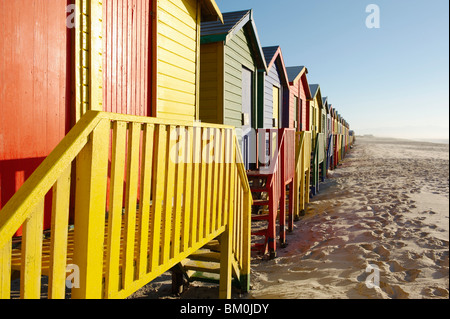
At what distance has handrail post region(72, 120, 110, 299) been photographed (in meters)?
1.76

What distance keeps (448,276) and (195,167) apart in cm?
398

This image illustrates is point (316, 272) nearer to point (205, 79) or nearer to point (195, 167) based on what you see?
point (195, 167)

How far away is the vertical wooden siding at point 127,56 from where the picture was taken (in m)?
3.95

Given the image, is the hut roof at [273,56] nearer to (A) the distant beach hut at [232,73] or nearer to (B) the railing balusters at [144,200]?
(A) the distant beach hut at [232,73]

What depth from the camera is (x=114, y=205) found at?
1.98 metres

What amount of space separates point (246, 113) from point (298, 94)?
23.4ft

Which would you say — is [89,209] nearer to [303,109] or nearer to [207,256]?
[207,256]

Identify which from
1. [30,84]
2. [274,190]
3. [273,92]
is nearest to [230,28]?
[274,190]

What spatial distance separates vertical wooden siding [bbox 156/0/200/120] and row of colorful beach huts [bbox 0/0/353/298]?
1.1 inches

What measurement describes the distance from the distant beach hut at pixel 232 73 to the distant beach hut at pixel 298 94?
444 centimetres

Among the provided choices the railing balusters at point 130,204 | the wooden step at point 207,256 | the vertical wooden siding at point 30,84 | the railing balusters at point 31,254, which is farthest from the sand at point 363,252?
the railing balusters at point 31,254

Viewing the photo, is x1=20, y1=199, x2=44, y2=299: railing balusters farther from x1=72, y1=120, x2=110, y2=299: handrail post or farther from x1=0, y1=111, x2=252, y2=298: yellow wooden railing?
x1=72, y1=120, x2=110, y2=299: handrail post

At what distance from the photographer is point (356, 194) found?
1109cm
